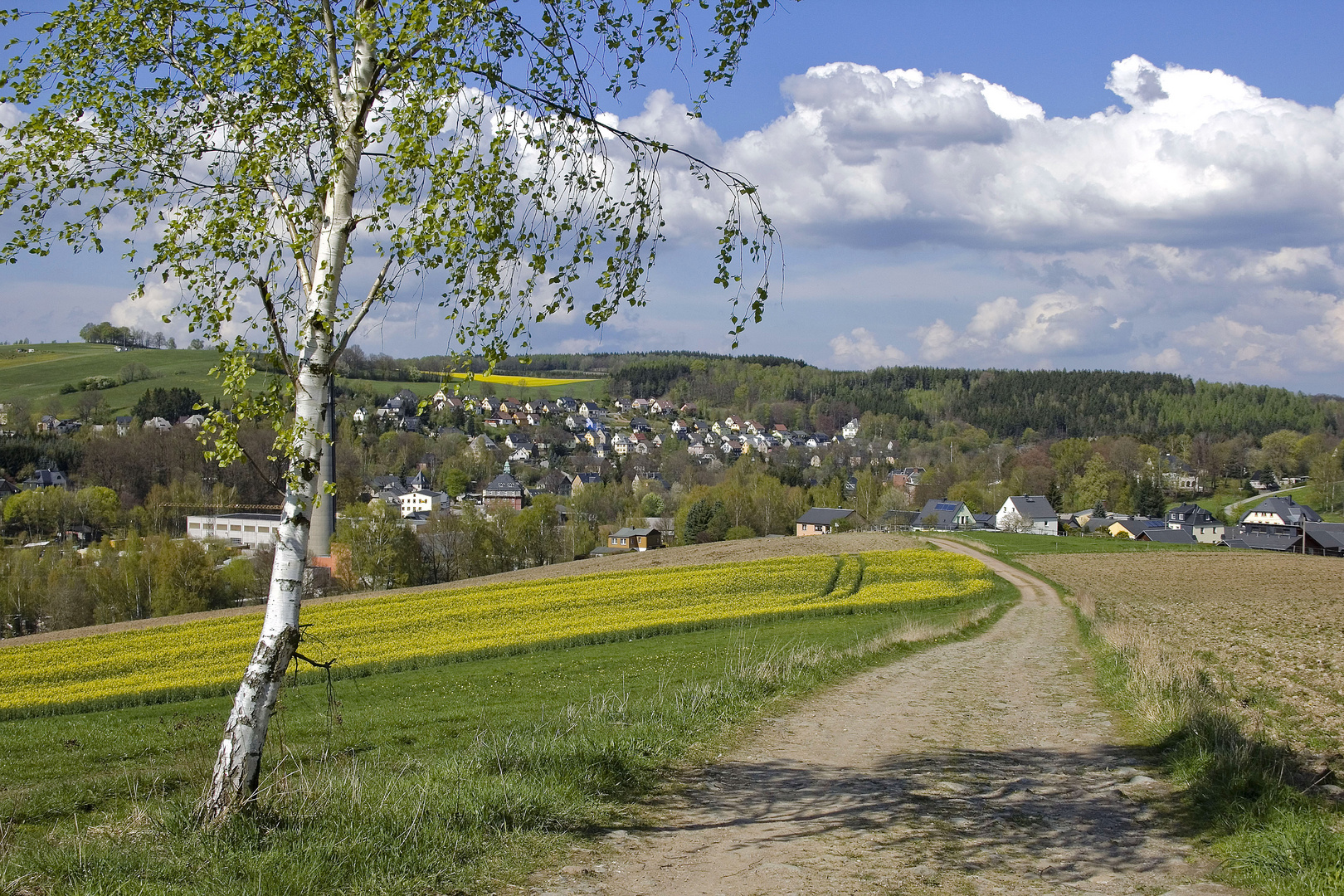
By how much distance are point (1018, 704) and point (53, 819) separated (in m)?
12.1

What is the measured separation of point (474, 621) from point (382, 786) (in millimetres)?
29625

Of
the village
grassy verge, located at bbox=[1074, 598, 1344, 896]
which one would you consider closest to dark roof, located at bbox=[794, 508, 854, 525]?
the village

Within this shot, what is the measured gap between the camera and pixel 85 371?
475 feet

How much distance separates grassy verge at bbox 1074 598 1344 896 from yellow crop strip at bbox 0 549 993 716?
16.6 metres

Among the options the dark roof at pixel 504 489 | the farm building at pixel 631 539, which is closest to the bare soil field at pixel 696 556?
the farm building at pixel 631 539

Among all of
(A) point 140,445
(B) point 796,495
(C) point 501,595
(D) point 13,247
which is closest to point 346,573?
(C) point 501,595

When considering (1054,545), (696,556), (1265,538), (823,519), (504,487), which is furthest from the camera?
(504,487)

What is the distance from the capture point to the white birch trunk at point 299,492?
244 inches

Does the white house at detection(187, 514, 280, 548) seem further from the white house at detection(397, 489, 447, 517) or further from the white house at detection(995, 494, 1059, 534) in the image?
the white house at detection(995, 494, 1059, 534)

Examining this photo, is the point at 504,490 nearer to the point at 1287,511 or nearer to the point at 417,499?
the point at 417,499

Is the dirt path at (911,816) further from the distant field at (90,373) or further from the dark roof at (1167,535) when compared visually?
the distant field at (90,373)

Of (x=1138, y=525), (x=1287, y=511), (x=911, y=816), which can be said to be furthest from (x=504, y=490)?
(x=911, y=816)

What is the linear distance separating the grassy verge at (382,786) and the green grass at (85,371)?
376ft

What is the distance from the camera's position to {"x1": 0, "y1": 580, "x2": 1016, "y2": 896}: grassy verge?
5.46 m
